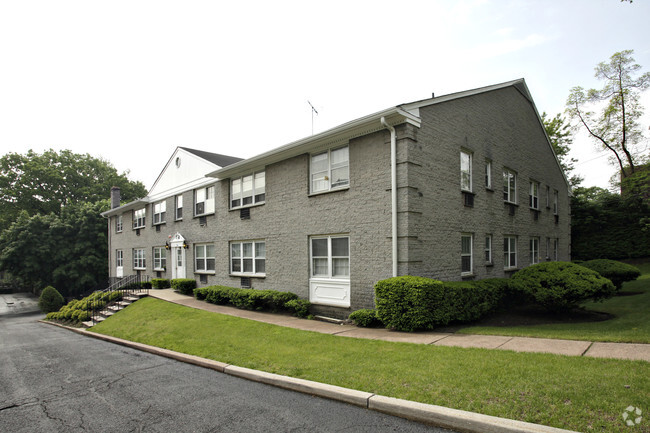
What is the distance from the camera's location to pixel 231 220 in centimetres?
1672

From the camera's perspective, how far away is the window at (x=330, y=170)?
1197 centimetres

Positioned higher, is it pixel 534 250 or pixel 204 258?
pixel 534 250

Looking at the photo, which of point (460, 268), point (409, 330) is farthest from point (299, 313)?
point (460, 268)

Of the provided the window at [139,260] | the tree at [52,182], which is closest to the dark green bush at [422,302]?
the window at [139,260]

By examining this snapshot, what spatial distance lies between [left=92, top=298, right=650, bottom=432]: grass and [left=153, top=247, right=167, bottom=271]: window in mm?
13681

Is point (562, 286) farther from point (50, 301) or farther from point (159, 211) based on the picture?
point (50, 301)

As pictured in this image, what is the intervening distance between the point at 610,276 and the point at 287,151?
13.2 meters

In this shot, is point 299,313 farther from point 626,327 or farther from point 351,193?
point 626,327

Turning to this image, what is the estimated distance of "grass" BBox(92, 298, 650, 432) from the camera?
13.6 ft

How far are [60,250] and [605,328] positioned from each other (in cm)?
4030

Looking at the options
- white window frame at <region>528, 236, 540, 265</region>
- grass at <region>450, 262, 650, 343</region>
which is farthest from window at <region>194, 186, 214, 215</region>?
white window frame at <region>528, 236, 540, 265</region>

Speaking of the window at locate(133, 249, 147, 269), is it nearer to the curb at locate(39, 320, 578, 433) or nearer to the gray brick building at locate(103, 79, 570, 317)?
the gray brick building at locate(103, 79, 570, 317)

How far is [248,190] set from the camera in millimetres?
16062

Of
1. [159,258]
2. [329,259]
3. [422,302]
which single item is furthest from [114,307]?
[422,302]
